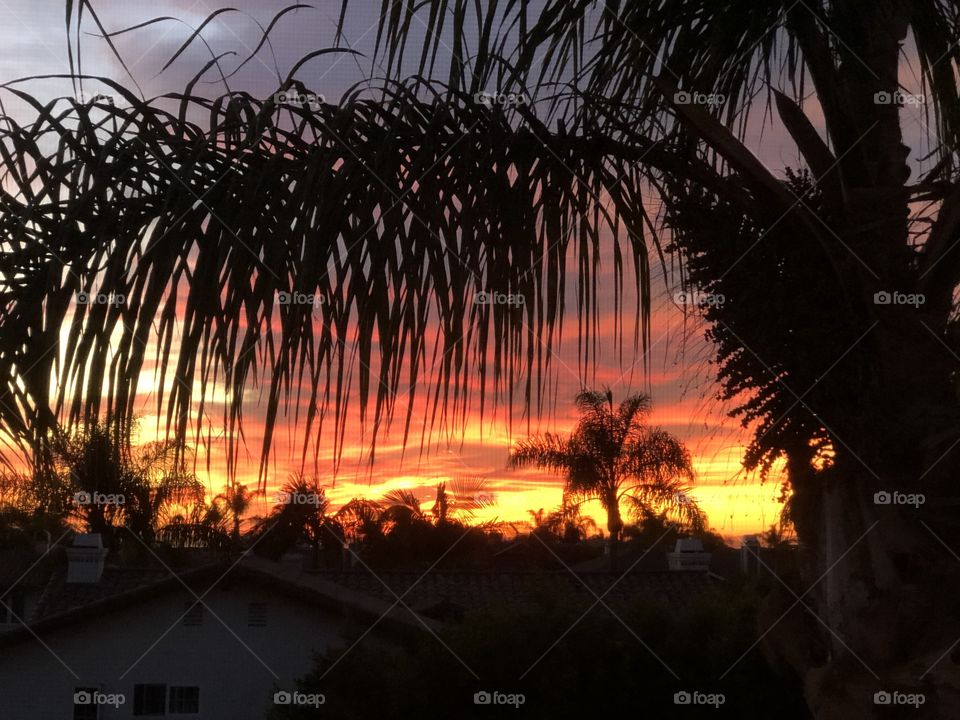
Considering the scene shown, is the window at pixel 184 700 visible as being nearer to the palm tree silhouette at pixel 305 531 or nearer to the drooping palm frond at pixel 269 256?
the palm tree silhouette at pixel 305 531

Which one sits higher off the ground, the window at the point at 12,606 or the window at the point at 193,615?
the window at the point at 193,615

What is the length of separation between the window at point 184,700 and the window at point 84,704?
1.23 meters

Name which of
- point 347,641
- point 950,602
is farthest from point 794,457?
point 347,641

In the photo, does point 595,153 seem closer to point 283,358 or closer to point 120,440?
point 283,358

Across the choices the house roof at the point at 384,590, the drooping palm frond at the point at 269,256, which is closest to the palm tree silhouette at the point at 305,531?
the house roof at the point at 384,590

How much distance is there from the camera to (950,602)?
267 centimetres

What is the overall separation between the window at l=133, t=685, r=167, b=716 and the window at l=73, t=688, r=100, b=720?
65 centimetres

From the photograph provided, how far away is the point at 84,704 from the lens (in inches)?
728

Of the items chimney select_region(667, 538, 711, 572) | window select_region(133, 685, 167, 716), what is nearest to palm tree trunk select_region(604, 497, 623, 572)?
chimney select_region(667, 538, 711, 572)

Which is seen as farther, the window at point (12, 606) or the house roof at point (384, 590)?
the window at point (12, 606)

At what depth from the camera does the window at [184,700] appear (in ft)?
61.9

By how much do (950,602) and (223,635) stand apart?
17.7 meters

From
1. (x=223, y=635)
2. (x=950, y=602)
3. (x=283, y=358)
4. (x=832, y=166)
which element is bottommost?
(x=223, y=635)

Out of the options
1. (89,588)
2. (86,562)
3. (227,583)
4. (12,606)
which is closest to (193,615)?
(227,583)
